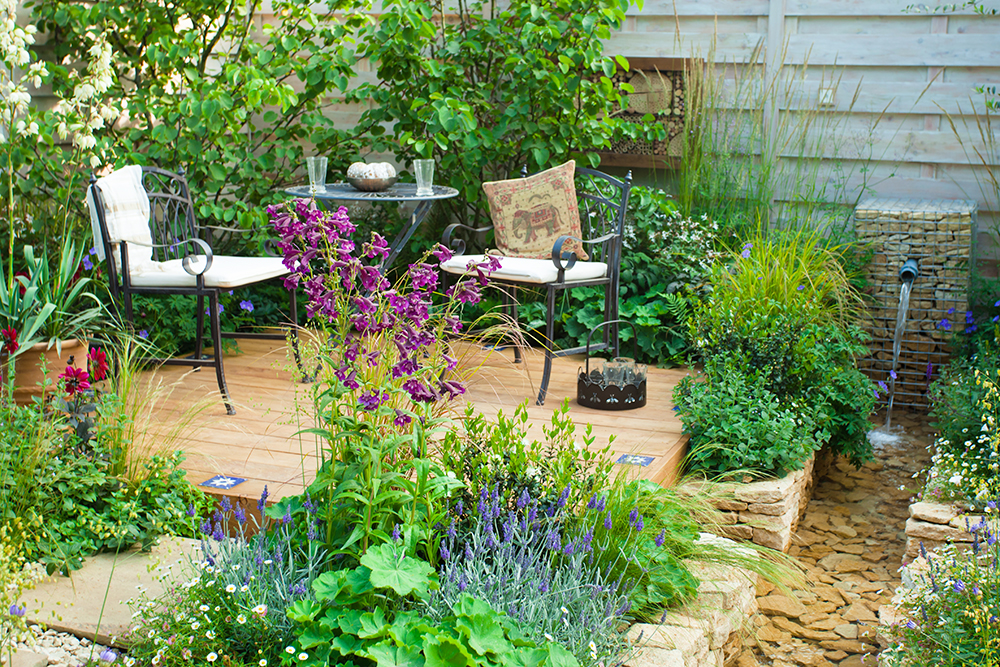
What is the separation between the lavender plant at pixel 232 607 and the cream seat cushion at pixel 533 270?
1.95m

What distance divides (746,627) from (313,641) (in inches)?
54.5

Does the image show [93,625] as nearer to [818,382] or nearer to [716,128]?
[818,382]

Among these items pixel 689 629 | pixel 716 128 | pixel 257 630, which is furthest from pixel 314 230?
pixel 716 128

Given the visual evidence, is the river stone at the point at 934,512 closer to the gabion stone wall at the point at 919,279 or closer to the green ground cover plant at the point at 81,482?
the gabion stone wall at the point at 919,279

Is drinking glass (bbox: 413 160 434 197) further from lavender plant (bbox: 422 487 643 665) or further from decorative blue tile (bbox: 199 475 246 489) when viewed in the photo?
lavender plant (bbox: 422 487 643 665)

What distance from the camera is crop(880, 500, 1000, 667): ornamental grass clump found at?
6.14 ft

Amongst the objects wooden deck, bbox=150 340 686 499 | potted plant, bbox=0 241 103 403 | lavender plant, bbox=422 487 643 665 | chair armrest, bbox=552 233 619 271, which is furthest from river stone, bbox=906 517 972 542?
potted plant, bbox=0 241 103 403

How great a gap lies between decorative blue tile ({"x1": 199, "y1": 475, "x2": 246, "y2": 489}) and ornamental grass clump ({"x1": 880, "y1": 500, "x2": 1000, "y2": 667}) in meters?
1.90

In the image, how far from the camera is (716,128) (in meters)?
4.96

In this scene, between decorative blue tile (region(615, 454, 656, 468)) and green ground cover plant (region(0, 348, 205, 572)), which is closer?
green ground cover plant (region(0, 348, 205, 572))

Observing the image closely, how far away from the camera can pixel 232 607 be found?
6.09 feet

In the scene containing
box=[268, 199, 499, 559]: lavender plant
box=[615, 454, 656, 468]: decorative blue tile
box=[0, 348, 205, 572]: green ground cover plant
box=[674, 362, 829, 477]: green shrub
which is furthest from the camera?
box=[674, 362, 829, 477]: green shrub

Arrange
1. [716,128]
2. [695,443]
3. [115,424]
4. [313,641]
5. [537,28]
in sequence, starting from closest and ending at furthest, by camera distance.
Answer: [313,641] < [115,424] < [695,443] < [537,28] < [716,128]

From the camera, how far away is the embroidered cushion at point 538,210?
4445 mm
